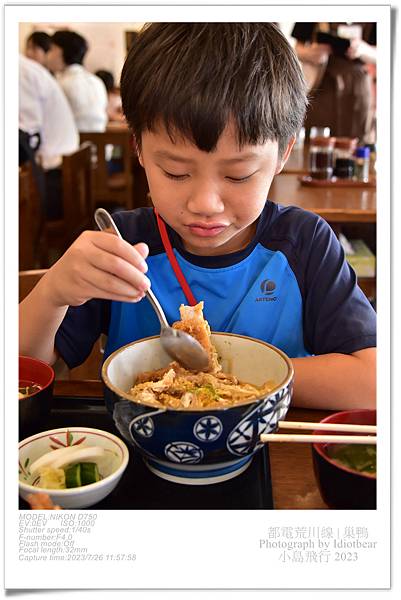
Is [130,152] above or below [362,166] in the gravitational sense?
above

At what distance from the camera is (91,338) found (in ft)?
3.39

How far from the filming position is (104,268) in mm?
714

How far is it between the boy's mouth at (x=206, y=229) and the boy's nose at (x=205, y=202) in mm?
34

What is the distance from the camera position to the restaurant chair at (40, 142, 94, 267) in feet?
9.23

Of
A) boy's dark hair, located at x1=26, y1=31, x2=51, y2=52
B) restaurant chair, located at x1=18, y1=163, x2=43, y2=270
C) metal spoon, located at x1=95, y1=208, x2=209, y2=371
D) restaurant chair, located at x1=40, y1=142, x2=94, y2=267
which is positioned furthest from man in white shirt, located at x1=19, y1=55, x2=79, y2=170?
metal spoon, located at x1=95, y1=208, x2=209, y2=371

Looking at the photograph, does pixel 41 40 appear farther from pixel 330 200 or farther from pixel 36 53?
pixel 330 200

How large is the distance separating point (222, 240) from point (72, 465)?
0.41 meters

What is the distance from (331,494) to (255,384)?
219 millimetres

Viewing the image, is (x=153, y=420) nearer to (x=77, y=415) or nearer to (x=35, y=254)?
(x=77, y=415)

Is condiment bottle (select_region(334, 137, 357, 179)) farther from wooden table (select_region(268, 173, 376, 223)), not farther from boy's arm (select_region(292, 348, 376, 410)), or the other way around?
boy's arm (select_region(292, 348, 376, 410))

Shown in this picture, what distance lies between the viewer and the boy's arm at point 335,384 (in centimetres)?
83

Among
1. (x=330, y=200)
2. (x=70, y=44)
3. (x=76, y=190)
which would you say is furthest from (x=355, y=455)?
(x=70, y=44)

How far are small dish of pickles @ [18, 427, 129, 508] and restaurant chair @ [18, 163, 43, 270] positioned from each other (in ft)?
5.48
